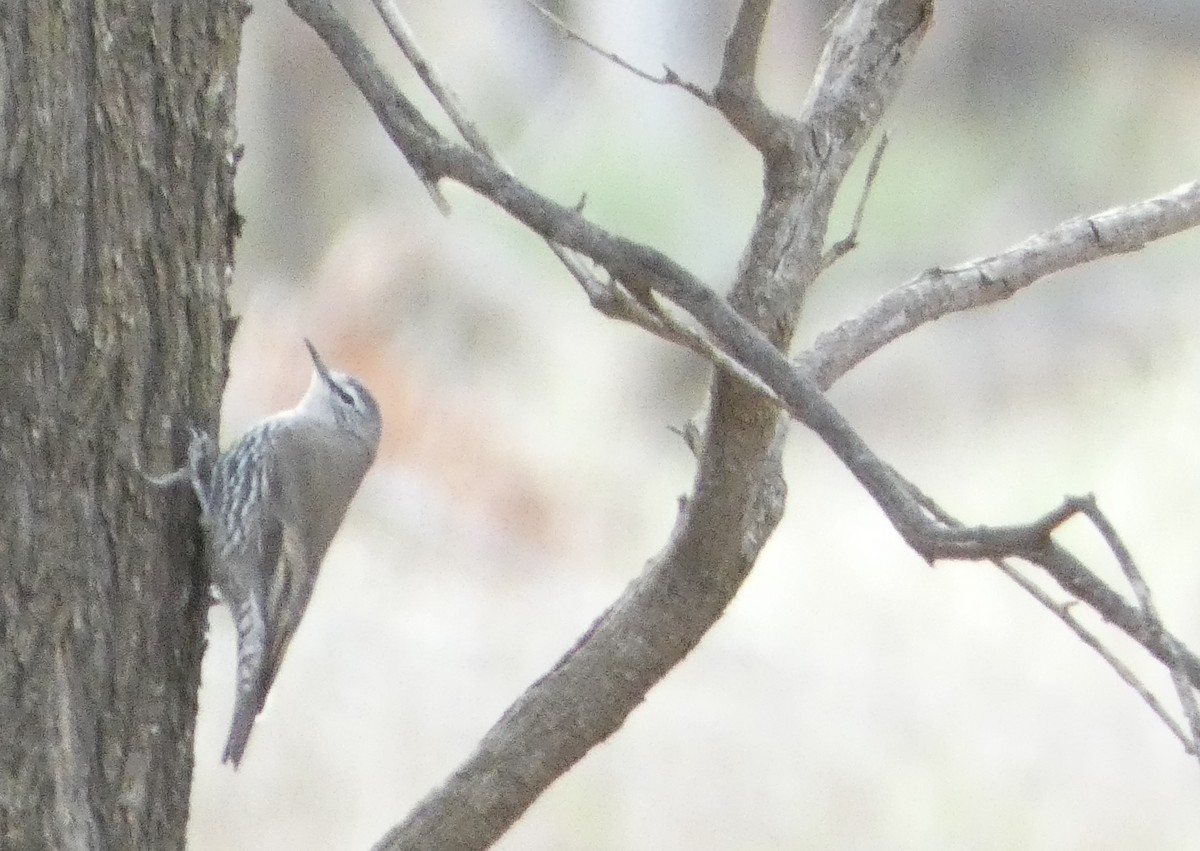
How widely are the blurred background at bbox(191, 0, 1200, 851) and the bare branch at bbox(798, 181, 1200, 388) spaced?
1160 millimetres

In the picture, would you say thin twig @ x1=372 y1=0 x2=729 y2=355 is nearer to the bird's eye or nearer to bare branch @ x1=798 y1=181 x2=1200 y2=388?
bare branch @ x1=798 y1=181 x2=1200 y2=388

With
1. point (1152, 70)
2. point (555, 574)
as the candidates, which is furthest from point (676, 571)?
point (1152, 70)

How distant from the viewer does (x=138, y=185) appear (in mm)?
1165

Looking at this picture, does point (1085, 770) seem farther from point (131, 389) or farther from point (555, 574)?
A: point (131, 389)

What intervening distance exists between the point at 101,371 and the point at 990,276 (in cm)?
93

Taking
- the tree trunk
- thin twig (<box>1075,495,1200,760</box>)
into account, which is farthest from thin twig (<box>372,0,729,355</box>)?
thin twig (<box>1075,495,1200,760</box>)

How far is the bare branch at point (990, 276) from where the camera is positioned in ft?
4.79

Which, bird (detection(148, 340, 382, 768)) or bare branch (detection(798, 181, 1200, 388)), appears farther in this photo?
bird (detection(148, 340, 382, 768))

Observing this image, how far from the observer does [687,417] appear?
8.81 ft

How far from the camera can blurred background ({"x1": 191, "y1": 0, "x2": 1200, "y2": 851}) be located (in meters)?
2.69

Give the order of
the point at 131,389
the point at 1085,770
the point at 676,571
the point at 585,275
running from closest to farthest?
the point at 585,275, the point at 131,389, the point at 676,571, the point at 1085,770

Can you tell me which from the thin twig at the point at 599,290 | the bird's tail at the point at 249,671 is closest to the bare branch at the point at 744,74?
the thin twig at the point at 599,290

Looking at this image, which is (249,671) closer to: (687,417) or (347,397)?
(347,397)

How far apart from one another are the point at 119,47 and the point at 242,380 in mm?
1595
